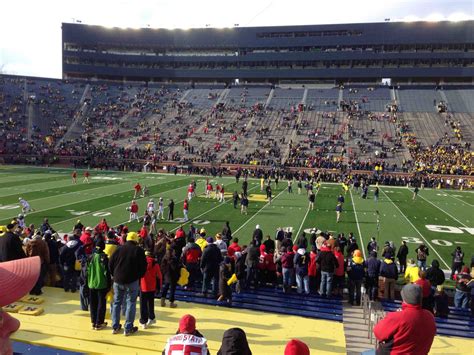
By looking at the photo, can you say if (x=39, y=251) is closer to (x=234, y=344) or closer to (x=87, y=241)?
(x=87, y=241)

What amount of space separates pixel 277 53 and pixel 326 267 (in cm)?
7077

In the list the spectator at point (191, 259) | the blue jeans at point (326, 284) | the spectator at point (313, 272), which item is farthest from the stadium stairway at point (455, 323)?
the spectator at point (191, 259)

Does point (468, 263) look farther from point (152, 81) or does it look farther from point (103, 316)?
point (152, 81)

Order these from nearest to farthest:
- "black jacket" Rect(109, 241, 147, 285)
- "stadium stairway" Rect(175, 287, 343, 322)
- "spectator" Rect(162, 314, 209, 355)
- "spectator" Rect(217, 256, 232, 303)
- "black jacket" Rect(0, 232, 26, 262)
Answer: "spectator" Rect(162, 314, 209, 355), "black jacket" Rect(109, 241, 147, 285), "black jacket" Rect(0, 232, 26, 262), "stadium stairway" Rect(175, 287, 343, 322), "spectator" Rect(217, 256, 232, 303)

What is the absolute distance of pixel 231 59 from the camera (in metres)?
78.6

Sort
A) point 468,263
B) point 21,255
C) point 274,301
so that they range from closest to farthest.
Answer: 1. point 21,255
2. point 274,301
3. point 468,263

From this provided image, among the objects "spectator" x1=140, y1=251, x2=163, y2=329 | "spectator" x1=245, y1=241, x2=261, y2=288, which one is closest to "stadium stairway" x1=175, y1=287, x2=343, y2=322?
"spectator" x1=245, y1=241, x2=261, y2=288

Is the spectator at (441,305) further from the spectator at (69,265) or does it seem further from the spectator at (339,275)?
the spectator at (69,265)

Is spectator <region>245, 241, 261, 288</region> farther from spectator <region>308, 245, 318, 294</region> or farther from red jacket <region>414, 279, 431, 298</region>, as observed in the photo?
red jacket <region>414, 279, 431, 298</region>

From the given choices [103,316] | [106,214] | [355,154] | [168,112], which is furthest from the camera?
[168,112]

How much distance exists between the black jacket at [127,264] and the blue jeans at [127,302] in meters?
0.12

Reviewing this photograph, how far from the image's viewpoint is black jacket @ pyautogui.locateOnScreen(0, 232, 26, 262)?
7.70 metres

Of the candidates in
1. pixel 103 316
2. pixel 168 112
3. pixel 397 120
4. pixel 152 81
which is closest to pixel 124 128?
pixel 168 112

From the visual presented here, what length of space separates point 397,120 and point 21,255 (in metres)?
57.8
